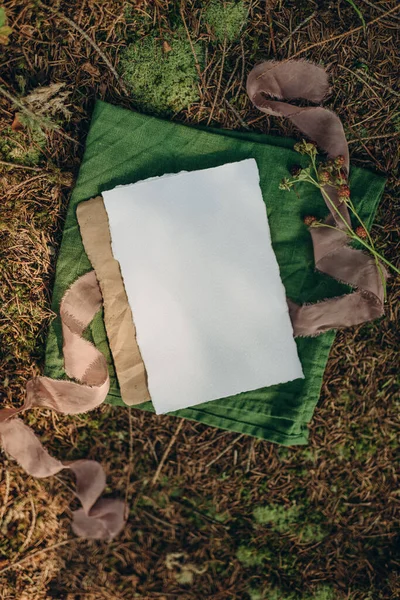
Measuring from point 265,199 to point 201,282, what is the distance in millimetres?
410

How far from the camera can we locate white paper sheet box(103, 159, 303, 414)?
1.79 m

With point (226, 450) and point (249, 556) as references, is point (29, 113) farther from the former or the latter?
point (249, 556)

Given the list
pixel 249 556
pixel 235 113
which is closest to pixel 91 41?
pixel 235 113

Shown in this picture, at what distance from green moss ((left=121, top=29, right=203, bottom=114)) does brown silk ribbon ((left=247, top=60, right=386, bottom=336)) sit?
24 centimetres

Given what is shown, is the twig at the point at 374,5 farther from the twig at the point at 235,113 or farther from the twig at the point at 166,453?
the twig at the point at 166,453

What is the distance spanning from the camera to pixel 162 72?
1828 mm

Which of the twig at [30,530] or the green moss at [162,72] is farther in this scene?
the twig at [30,530]

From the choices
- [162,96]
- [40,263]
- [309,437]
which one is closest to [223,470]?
[309,437]

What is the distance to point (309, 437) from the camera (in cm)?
200

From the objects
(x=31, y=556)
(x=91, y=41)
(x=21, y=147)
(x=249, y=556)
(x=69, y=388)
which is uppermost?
(x=91, y=41)

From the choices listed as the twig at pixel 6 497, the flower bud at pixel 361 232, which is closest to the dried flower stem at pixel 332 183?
the flower bud at pixel 361 232

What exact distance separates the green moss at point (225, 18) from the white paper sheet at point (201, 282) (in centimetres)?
52

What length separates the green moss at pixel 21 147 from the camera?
1839 millimetres

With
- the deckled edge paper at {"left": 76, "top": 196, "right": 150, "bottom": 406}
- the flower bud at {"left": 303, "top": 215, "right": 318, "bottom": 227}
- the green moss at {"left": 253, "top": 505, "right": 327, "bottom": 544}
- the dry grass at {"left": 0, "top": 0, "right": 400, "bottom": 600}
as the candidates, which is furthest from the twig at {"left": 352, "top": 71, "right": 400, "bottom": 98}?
the green moss at {"left": 253, "top": 505, "right": 327, "bottom": 544}
